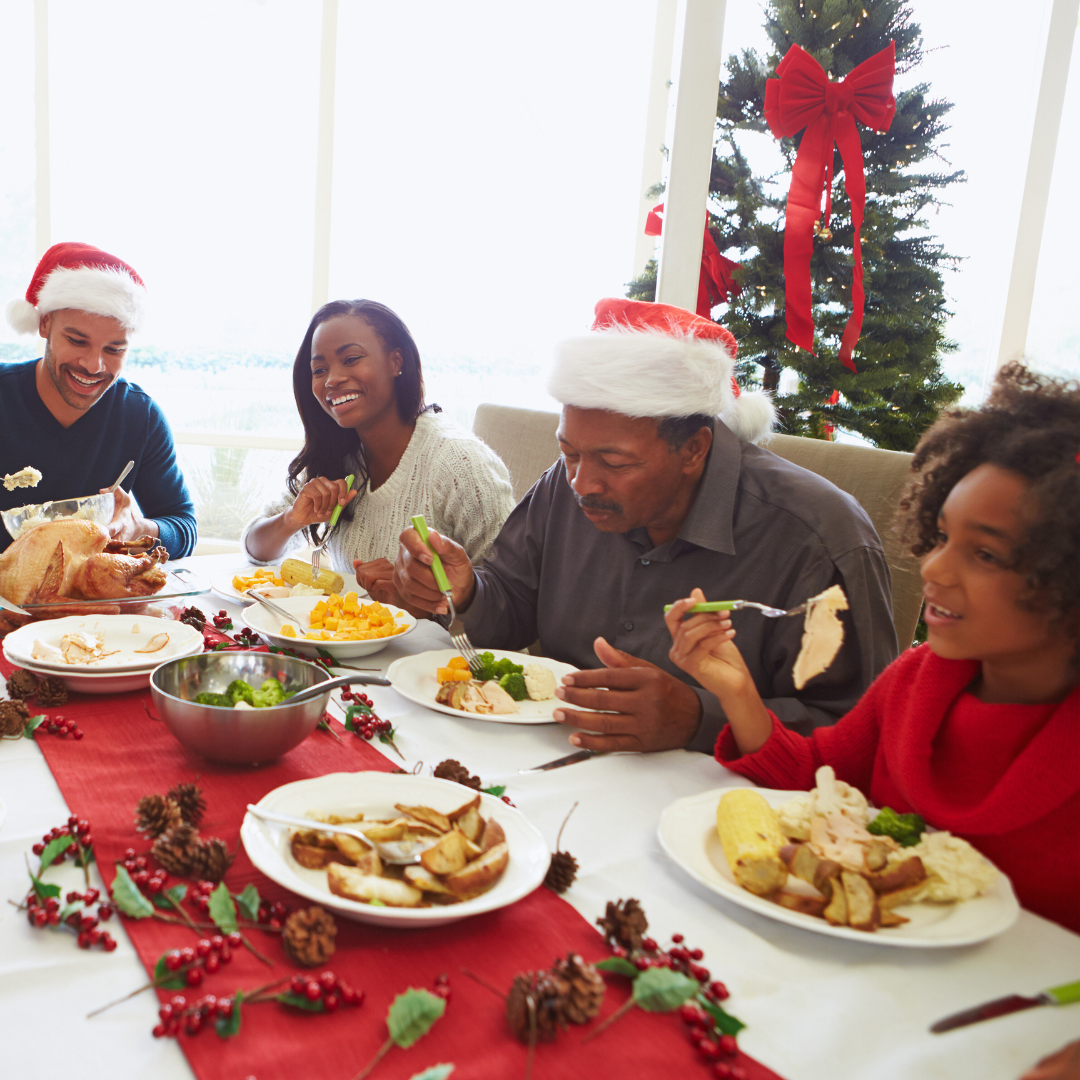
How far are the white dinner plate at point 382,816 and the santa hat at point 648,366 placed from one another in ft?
2.78

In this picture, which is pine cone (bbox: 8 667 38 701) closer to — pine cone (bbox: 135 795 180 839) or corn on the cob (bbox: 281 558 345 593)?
pine cone (bbox: 135 795 180 839)

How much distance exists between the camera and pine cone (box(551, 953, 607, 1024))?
2.31ft

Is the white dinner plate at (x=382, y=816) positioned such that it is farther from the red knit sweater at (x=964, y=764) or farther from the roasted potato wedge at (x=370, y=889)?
the red knit sweater at (x=964, y=764)

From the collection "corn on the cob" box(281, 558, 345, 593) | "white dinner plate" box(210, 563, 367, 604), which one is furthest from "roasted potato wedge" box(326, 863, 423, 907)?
"corn on the cob" box(281, 558, 345, 593)

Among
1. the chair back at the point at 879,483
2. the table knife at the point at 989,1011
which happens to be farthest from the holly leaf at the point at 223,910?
the chair back at the point at 879,483

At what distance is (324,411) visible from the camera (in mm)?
2779

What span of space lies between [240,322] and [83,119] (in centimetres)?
130

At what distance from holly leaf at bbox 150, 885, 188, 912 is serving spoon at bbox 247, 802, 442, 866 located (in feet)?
0.32

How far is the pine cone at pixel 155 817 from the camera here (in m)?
0.95

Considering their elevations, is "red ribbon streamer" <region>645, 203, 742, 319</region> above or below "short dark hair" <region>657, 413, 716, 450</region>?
above

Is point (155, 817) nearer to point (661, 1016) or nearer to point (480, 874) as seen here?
point (480, 874)

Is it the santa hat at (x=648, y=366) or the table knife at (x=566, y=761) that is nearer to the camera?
the table knife at (x=566, y=761)

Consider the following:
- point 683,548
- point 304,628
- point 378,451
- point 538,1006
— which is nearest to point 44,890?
point 538,1006

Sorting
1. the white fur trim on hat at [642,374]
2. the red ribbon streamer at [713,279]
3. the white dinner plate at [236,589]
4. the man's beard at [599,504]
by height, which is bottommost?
the white dinner plate at [236,589]
